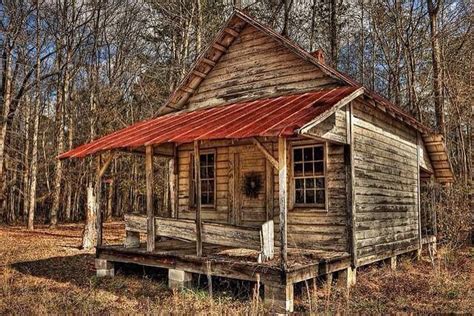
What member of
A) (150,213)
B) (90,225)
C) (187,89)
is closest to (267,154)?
(150,213)

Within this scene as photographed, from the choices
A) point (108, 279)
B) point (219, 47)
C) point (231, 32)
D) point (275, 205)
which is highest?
point (231, 32)

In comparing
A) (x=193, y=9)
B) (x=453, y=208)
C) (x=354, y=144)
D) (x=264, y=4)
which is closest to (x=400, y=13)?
(x=264, y=4)

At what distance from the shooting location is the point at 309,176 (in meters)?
10.8

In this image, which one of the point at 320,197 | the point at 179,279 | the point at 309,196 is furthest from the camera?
the point at 309,196

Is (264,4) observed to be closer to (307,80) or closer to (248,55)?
(248,55)

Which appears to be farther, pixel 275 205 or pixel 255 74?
pixel 255 74

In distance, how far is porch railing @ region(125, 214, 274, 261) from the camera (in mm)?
8539

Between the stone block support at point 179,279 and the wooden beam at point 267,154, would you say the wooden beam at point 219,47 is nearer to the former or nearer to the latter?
the wooden beam at point 267,154

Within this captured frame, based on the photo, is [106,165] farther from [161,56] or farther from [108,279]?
[161,56]

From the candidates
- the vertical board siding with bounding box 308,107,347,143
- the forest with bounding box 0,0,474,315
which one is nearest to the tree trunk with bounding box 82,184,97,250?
the forest with bounding box 0,0,474,315

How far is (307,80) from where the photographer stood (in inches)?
449

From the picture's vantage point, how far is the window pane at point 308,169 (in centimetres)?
1083

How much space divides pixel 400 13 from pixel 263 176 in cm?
1544

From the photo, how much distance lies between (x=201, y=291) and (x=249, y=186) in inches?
135
